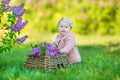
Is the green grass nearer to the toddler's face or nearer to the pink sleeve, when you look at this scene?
the pink sleeve

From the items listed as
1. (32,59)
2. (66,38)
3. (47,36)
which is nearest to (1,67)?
(32,59)

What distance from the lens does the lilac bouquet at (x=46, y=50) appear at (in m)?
6.62

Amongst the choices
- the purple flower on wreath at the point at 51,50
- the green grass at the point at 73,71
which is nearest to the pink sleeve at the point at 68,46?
the green grass at the point at 73,71

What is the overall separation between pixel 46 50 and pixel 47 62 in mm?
176

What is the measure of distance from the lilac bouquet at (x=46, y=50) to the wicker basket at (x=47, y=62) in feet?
0.19

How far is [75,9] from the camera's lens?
15.4 m

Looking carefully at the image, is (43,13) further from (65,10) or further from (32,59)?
(32,59)

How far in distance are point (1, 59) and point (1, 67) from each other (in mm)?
750

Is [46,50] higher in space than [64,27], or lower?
lower

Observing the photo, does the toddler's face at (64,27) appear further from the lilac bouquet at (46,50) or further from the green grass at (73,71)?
the lilac bouquet at (46,50)

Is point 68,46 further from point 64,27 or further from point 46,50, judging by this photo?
point 46,50

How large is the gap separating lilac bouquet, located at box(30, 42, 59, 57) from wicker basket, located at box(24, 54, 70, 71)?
0.19 feet

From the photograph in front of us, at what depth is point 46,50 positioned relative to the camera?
6633 millimetres

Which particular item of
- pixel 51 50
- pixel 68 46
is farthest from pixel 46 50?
pixel 68 46
